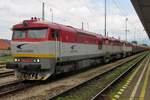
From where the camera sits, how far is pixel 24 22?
17750 mm

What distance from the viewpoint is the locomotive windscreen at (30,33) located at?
1738cm

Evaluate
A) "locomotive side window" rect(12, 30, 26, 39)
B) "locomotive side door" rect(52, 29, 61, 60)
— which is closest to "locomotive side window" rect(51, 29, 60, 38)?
"locomotive side door" rect(52, 29, 61, 60)

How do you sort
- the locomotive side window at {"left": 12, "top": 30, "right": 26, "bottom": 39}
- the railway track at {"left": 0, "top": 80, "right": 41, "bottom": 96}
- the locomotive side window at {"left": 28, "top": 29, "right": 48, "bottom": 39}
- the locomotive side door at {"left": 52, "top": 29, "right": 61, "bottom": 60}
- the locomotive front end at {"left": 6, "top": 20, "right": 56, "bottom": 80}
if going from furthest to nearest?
the locomotive side door at {"left": 52, "top": 29, "right": 61, "bottom": 60} → the locomotive side window at {"left": 12, "top": 30, "right": 26, "bottom": 39} → the locomotive side window at {"left": 28, "top": 29, "right": 48, "bottom": 39} → the locomotive front end at {"left": 6, "top": 20, "right": 56, "bottom": 80} → the railway track at {"left": 0, "top": 80, "right": 41, "bottom": 96}

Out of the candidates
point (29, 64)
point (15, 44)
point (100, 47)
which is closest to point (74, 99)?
point (29, 64)

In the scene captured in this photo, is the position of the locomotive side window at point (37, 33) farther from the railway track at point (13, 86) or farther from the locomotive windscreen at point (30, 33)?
the railway track at point (13, 86)

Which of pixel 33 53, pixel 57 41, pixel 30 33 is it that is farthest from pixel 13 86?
pixel 57 41

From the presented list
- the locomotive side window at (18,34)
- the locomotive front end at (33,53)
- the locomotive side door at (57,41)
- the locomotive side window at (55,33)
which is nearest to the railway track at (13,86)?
the locomotive front end at (33,53)

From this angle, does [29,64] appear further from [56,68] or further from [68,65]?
[68,65]

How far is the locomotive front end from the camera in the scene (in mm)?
17016

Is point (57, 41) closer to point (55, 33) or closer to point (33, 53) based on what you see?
point (55, 33)

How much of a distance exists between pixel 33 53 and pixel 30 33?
3.94ft

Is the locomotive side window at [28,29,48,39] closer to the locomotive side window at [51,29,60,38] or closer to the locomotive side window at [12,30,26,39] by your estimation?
the locomotive side window at [12,30,26,39]

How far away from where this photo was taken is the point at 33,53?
17.2m

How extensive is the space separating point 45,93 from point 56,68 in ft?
13.0
